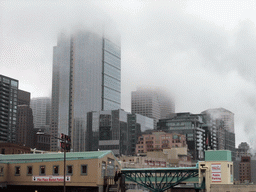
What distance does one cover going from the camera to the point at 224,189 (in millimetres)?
72312

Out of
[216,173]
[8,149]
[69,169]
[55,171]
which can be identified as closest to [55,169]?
[55,171]

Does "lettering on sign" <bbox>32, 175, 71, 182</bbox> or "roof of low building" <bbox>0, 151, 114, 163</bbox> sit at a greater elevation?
"roof of low building" <bbox>0, 151, 114, 163</bbox>

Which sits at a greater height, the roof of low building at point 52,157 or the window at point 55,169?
the roof of low building at point 52,157

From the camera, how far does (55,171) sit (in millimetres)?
72062

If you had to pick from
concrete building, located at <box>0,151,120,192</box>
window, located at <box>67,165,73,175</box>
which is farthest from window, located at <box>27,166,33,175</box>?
window, located at <box>67,165,73,175</box>

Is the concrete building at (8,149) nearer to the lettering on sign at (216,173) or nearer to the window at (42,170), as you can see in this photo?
the window at (42,170)

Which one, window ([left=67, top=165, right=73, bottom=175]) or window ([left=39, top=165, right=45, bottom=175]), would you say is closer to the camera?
window ([left=67, top=165, right=73, bottom=175])

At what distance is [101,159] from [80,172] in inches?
172

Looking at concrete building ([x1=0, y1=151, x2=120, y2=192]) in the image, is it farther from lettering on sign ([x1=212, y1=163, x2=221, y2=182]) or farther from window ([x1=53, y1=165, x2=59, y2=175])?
lettering on sign ([x1=212, y1=163, x2=221, y2=182])

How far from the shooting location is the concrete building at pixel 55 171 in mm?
69562

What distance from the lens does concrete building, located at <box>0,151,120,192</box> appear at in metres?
69.6

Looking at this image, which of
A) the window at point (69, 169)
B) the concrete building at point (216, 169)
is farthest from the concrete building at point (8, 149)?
the concrete building at point (216, 169)

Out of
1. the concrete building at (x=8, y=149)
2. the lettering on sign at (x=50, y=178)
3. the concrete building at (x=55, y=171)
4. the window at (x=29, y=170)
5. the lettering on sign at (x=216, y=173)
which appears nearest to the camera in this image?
the concrete building at (x=55, y=171)

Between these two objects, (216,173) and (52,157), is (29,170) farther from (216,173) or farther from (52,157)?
(216,173)
